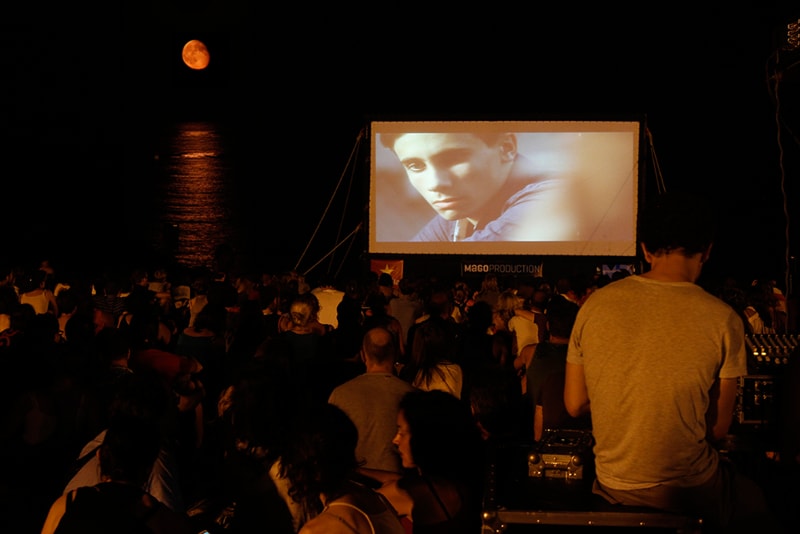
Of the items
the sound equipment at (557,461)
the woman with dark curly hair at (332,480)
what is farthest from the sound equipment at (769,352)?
the woman with dark curly hair at (332,480)

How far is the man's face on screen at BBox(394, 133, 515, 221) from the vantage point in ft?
49.0

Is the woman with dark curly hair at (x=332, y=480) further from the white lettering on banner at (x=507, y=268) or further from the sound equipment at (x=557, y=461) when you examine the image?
the white lettering on banner at (x=507, y=268)

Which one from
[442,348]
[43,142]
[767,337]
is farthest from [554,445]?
[43,142]

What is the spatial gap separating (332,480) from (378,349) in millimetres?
1492

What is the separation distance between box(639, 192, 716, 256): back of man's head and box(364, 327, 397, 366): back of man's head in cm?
171

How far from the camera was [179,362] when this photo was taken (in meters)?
4.75

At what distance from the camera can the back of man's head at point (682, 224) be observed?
2.25 m

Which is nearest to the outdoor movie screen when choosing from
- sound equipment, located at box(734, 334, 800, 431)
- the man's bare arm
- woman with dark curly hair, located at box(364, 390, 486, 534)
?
sound equipment, located at box(734, 334, 800, 431)

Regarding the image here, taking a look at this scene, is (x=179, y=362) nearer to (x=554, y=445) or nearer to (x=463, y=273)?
(x=554, y=445)

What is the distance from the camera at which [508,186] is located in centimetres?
1491

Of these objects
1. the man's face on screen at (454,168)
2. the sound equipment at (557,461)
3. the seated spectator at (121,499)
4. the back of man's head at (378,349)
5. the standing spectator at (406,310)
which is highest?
the man's face on screen at (454,168)

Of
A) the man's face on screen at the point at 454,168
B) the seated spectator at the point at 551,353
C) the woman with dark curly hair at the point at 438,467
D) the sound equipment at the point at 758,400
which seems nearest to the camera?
the woman with dark curly hair at the point at 438,467

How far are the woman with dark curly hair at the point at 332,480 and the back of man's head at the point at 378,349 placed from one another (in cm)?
136

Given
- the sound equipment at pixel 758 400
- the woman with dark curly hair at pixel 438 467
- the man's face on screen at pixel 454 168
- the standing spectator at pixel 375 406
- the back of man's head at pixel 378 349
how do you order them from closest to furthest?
the woman with dark curly hair at pixel 438 467 < the sound equipment at pixel 758 400 < the standing spectator at pixel 375 406 < the back of man's head at pixel 378 349 < the man's face on screen at pixel 454 168
